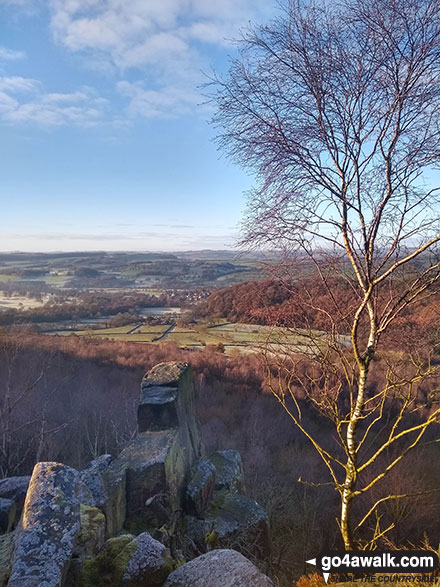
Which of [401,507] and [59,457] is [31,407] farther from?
[401,507]

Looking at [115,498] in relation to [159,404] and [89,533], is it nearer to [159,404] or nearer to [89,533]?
[159,404]

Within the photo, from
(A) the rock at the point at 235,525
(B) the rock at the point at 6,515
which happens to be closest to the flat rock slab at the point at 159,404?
(A) the rock at the point at 235,525

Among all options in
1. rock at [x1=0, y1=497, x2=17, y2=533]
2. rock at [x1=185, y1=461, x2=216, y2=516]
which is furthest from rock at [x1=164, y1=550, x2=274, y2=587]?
rock at [x1=185, y1=461, x2=216, y2=516]

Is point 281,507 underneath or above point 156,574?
underneath

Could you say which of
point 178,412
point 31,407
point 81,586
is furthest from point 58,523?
point 31,407

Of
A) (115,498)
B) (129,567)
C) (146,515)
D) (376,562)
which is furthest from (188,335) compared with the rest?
(376,562)

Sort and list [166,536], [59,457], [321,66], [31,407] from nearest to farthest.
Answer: [321,66]
[166,536]
[59,457]
[31,407]

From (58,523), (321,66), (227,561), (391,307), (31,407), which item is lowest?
(31,407)

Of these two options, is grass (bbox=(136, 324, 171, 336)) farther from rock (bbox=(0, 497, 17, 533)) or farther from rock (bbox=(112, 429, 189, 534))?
rock (bbox=(0, 497, 17, 533))
